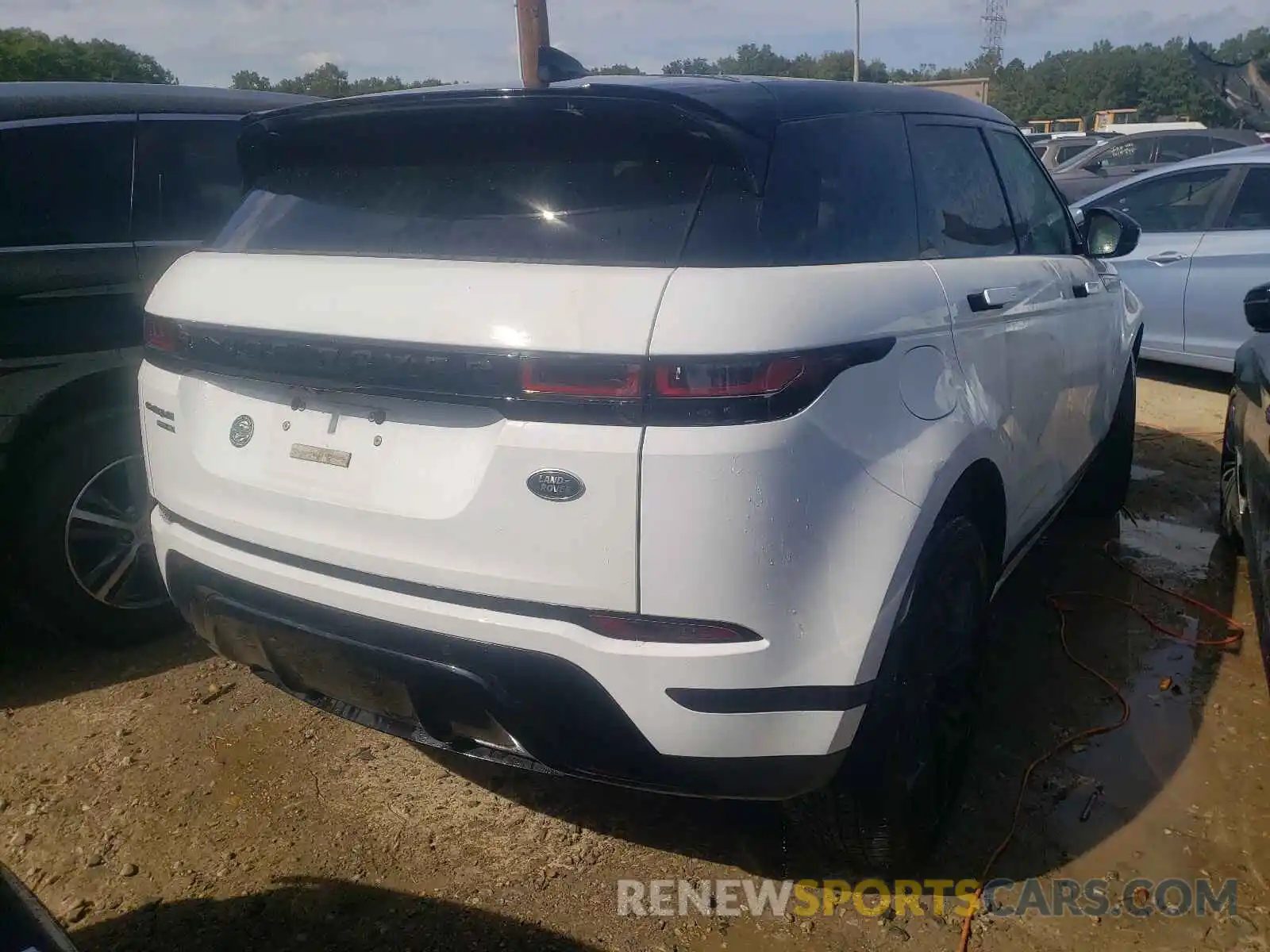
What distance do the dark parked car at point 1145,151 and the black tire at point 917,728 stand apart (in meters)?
12.2

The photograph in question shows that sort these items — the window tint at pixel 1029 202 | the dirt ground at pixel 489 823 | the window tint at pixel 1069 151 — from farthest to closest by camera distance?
1. the window tint at pixel 1069 151
2. the window tint at pixel 1029 202
3. the dirt ground at pixel 489 823

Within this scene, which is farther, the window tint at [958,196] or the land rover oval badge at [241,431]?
the window tint at [958,196]

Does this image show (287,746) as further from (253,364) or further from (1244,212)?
(1244,212)

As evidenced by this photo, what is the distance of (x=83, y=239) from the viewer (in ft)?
10.5

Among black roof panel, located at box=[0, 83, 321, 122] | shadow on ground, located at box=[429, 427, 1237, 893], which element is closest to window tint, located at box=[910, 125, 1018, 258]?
shadow on ground, located at box=[429, 427, 1237, 893]

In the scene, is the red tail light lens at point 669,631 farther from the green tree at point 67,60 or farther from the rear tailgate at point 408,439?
the green tree at point 67,60

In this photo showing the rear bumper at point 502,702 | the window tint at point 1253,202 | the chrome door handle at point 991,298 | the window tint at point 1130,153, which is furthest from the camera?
the window tint at point 1130,153

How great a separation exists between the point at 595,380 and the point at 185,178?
2.55 m

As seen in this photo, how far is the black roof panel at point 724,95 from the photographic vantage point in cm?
190

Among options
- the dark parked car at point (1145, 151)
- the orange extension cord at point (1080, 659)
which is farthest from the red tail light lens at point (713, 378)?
the dark parked car at point (1145, 151)

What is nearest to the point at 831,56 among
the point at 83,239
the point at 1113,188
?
the point at 1113,188

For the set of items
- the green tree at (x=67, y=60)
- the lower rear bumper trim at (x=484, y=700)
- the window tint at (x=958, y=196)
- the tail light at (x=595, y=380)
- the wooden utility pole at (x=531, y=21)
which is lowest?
the lower rear bumper trim at (x=484, y=700)

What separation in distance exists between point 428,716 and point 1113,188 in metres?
7.38

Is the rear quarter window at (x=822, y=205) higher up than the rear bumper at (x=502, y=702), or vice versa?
the rear quarter window at (x=822, y=205)
